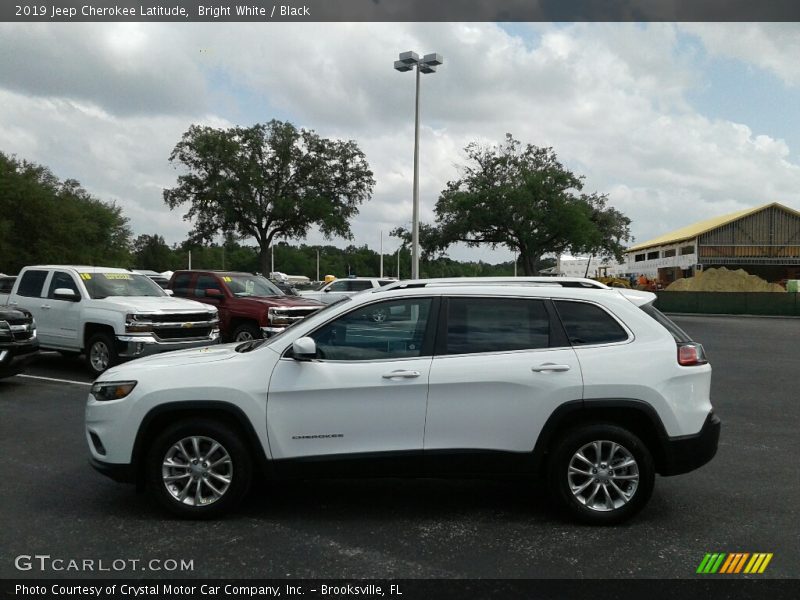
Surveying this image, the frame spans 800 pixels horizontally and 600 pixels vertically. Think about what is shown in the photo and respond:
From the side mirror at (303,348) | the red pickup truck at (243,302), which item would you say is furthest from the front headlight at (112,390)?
the red pickup truck at (243,302)

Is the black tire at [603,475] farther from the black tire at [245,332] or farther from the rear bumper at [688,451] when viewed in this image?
the black tire at [245,332]

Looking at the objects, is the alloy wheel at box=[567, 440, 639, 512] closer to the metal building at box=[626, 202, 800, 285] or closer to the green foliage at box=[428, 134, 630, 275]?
the green foliage at box=[428, 134, 630, 275]

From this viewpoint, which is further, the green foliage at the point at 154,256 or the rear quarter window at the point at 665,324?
the green foliage at the point at 154,256

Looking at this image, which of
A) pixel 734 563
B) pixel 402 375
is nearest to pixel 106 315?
pixel 402 375

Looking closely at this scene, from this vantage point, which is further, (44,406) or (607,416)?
(44,406)

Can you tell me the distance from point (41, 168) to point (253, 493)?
58.2 meters

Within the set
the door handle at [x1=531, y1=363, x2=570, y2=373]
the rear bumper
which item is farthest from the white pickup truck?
the rear bumper

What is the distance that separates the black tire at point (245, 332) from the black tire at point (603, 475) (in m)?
9.79

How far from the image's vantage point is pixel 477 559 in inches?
162

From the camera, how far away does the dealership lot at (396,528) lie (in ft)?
13.2

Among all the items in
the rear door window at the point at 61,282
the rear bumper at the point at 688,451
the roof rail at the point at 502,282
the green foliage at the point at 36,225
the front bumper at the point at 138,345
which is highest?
the green foliage at the point at 36,225

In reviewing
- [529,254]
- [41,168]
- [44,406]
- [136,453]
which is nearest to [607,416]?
[136,453]

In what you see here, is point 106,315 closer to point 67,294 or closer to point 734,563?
point 67,294

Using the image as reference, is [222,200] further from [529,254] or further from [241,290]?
[241,290]
